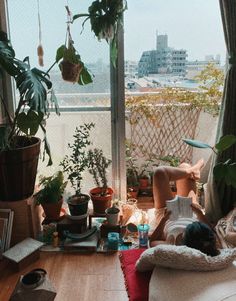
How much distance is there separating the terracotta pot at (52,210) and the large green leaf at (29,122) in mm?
714

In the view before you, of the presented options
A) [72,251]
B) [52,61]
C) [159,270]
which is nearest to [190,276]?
[159,270]

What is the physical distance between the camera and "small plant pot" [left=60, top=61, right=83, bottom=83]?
2.22 meters

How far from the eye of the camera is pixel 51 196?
2.48m

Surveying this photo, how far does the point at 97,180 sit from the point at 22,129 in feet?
2.90

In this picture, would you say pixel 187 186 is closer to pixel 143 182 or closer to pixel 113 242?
pixel 143 182

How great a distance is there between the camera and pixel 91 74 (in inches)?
101

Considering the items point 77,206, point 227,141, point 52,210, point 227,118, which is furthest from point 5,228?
point 227,118

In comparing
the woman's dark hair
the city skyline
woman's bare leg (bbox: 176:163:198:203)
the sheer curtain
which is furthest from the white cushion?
the city skyline

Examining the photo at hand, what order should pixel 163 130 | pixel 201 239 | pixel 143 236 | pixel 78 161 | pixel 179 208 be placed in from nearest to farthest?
pixel 201 239, pixel 179 208, pixel 143 236, pixel 78 161, pixel 163 130

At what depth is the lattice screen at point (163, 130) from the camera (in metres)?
3.11

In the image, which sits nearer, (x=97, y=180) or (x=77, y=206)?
(x=77, y=206)

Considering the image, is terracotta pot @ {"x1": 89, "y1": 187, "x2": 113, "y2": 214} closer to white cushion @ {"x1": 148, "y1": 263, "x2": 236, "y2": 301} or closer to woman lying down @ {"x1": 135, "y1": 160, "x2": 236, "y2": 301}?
woman lying down @ {"x1": 135, "y1": 160, "x2": 236, "y2": 301}

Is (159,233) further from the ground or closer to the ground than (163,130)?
closer to the ground

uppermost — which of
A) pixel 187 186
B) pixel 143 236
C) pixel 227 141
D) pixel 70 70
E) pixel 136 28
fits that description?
pixel 136 28
